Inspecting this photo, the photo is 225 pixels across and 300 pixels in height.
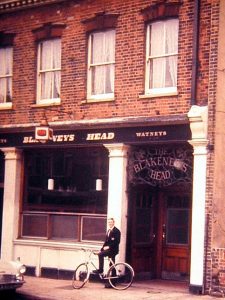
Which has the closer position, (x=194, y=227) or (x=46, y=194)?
(x=194, y=227)

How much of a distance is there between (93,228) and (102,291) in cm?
247

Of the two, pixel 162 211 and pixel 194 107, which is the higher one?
pixel 194 107

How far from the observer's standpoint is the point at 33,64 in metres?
18.8

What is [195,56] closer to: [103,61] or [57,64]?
[103,61]

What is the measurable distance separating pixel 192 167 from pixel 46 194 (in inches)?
192

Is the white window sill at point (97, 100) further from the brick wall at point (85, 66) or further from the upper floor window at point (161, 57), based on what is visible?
the upper floor window at point (161, 57)

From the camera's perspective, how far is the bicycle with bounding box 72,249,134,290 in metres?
15.5

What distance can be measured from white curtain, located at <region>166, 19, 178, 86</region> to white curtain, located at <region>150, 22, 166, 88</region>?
174 millimetres

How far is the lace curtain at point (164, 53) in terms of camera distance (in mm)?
16219

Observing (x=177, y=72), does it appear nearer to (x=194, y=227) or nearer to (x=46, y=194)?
(x=194, y=227)

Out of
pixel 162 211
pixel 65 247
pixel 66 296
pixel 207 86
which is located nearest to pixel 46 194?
pixel 65 247

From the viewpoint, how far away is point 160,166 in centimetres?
1625

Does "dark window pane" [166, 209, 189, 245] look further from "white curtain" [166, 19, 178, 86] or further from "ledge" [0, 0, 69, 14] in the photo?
"ledge" [0, 0, 69, 14]

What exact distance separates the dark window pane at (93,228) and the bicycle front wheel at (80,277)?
1.15 meters
